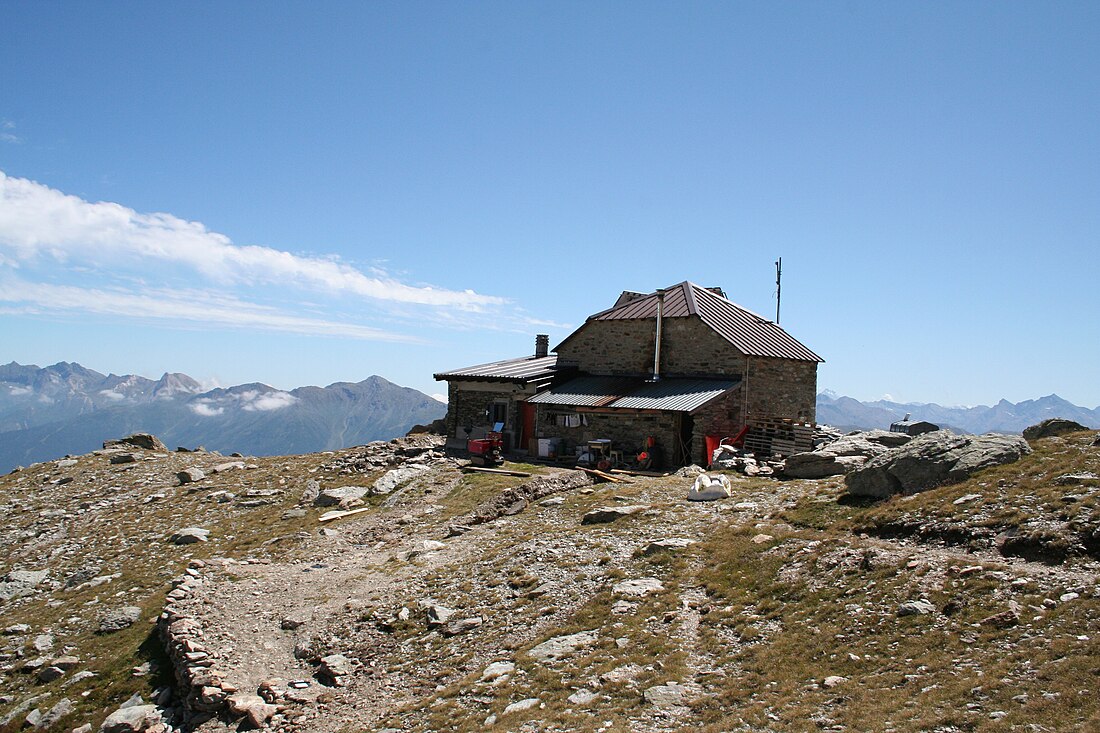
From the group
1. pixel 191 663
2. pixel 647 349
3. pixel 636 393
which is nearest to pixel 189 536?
pixel 191 663

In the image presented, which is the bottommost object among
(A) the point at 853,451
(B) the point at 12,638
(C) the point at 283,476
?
(B) the point at 12,638

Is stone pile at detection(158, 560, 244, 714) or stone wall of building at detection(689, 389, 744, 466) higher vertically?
stone wall of building at detection(689, 389, 744, 466)

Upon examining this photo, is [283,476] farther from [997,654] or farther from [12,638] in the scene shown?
[997,654]

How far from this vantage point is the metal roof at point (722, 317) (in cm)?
3519

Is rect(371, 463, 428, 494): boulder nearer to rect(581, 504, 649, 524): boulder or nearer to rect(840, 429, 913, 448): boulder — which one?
rect(581, 504, 649, 524): boulder

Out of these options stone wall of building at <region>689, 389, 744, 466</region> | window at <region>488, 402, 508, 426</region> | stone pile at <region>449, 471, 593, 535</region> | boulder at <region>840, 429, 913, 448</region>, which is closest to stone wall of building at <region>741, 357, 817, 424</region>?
stone wall of building at <region>689, 389, 744, 466</region>

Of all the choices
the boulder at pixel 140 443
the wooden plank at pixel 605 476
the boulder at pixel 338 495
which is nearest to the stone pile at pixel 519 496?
the wooden plank at pixel 605 476

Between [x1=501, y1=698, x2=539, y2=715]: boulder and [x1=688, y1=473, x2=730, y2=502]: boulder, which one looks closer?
[x1=501, y1=698, x2=539, y2=715]: boulder

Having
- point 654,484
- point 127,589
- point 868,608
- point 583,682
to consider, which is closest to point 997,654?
point 868,608

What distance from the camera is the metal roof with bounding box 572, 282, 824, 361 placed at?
115ft

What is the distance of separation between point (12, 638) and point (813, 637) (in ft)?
61.8

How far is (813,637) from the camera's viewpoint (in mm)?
10938

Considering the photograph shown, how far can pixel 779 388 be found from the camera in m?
35.1

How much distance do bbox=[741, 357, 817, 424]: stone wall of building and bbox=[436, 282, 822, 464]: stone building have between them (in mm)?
50
